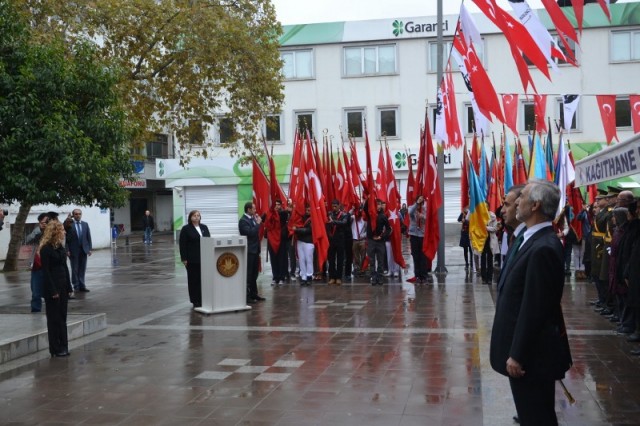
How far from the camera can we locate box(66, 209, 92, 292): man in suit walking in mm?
15258

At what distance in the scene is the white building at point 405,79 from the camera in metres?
33.1

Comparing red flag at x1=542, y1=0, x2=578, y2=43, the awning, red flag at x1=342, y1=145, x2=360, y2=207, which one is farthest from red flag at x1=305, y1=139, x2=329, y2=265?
red flag at x1=542, y1=0, x2=578, y2=43

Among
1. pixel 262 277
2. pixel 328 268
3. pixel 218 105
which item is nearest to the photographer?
pixel 328 268

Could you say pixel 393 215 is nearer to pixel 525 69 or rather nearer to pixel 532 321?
pixel 525 69

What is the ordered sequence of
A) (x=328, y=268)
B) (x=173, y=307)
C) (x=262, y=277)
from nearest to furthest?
(x=173, y=307) → (x=328, y=268) → (x=262, y=277)

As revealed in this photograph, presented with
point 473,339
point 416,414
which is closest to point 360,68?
point 473,339

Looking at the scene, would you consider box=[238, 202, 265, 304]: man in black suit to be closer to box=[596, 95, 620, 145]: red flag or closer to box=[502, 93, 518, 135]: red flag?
box=[502, 93, 518, 135]: red flag

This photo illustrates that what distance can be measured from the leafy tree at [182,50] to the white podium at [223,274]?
7681 millimetres

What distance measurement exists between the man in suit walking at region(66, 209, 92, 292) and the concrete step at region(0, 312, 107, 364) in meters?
4.59

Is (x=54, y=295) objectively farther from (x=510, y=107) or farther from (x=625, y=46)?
(x=625, y=46)

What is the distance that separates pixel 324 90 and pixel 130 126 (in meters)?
22.3

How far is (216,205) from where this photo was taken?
38.7 metres

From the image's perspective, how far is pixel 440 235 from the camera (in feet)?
55.8

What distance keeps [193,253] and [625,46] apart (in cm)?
2799
